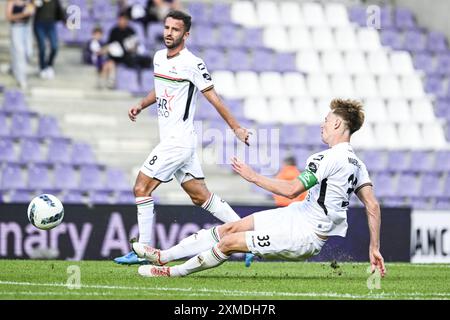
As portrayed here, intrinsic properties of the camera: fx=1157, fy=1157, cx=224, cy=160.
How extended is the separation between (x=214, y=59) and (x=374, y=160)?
11.4ft

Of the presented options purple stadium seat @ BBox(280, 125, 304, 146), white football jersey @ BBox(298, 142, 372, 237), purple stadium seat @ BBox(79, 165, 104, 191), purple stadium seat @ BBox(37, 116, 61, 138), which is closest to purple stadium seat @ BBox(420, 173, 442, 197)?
purple stadium seat @ BBox(280, 125, 304, 146)

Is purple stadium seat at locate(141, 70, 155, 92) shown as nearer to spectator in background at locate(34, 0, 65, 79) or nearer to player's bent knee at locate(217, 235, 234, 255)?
spectator in background at locate(34, 0, 65, 79)

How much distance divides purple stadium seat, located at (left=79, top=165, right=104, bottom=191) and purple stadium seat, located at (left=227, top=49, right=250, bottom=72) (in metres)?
3.84

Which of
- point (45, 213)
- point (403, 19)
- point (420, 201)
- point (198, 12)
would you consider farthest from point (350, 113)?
point (403, 19)

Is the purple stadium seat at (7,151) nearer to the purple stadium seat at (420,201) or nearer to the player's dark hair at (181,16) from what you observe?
the purple stadium seat at (420,201)

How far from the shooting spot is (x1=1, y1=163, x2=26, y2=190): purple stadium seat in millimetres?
18281

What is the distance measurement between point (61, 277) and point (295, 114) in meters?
11.6

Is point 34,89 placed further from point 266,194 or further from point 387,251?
point 387,251

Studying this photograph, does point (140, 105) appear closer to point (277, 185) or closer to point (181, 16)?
point (181, 16)

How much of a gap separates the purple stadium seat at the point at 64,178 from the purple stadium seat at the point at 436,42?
27.7 feet

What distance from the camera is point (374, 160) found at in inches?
828

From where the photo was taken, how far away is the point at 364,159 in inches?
822

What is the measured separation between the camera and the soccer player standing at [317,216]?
961 centimetres
